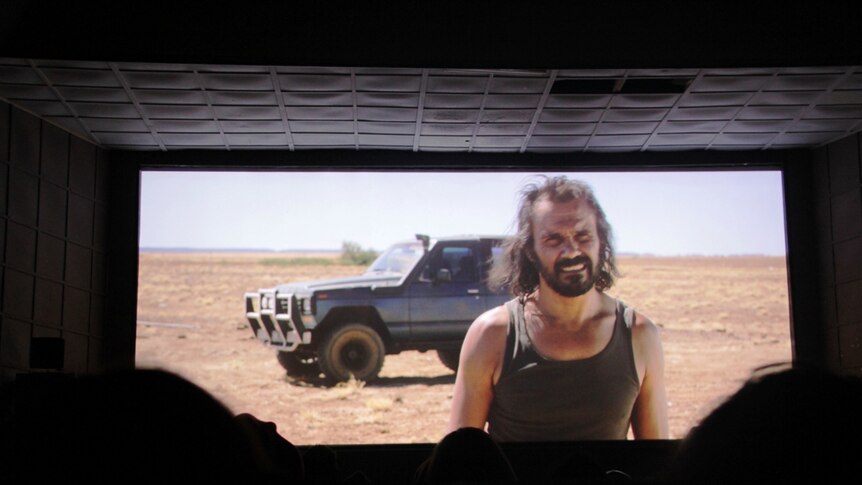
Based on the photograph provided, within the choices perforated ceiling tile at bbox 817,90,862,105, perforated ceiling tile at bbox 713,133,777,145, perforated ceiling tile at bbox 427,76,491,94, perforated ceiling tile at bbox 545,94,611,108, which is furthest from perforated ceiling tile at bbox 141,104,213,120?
perforated ceiling tile at bbox 817,90,862,105

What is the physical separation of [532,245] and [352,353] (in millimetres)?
1526

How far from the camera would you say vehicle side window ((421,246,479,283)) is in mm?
5586

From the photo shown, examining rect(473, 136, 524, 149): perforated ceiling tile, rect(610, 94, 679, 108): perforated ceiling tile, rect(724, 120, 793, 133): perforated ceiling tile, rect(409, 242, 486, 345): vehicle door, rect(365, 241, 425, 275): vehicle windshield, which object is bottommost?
rect(409, 242, 486, 345): vehicle door

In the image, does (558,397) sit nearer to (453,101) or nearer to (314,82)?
(453,101)

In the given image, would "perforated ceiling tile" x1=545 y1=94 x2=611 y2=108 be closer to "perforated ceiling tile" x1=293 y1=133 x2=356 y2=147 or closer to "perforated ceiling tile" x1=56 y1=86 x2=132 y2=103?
"perforated ceiling tile" x1=293 y1=133 x2=356 y2=147

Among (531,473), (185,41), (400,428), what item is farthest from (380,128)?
(531,473)

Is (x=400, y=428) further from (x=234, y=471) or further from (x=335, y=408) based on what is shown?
(x=234, y=471)

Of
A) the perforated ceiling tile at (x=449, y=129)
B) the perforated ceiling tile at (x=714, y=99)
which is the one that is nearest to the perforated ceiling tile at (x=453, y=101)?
the perforated ceiling tile at (x=449, y=129)

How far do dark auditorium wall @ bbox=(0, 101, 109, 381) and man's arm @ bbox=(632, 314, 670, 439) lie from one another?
3.77 metres

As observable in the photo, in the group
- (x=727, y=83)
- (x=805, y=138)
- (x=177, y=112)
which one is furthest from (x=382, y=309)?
(x=805, y=138)

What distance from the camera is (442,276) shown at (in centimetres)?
559

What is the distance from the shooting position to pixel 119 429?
75cm

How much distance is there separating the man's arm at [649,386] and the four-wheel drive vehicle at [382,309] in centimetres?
101

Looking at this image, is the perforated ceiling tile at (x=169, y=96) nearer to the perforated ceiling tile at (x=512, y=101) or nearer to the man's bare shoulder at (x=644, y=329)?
the perforated ceiling tile at (x=512, y=101)
